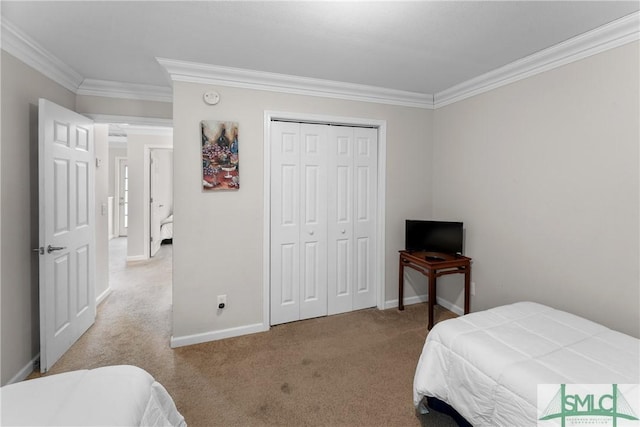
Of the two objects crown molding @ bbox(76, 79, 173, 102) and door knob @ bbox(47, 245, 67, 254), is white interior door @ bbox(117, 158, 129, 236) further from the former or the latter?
door knob @ bbox(47, 245, 67, 254)

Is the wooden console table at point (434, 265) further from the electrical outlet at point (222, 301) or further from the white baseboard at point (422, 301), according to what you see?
the electrical outlet at point (222, 301)

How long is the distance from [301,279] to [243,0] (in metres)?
2.39

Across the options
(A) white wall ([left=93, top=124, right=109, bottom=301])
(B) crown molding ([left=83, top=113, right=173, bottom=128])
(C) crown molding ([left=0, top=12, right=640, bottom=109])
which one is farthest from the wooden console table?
(A) white wall ([left=93, top=124, right=109, bottom=301])

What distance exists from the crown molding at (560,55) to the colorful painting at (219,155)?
2304mm

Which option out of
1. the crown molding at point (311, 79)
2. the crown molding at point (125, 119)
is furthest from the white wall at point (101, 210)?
the crown molding at point (311, 79)

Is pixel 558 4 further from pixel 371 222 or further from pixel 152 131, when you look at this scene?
pixel 152 131

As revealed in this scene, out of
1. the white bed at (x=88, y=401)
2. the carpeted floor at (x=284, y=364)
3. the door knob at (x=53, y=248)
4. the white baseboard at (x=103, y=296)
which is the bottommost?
the carpeted floor at (x=284, y=364)

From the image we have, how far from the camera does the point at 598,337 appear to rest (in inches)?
67.4

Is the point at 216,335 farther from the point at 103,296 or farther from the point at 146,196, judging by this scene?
the point at 146,196

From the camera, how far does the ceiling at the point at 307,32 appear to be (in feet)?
5.85

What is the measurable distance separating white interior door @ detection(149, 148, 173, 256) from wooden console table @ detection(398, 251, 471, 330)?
4921 millimetres

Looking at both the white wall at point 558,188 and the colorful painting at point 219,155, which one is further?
the colorful painting at point 219,155

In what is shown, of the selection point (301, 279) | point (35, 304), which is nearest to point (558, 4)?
point (301, 279)

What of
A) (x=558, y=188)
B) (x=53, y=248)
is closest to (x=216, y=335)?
(x=53, y=248)
